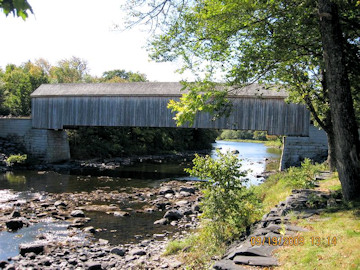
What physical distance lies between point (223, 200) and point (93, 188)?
910 cm

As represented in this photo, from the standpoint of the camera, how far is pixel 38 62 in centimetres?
4459

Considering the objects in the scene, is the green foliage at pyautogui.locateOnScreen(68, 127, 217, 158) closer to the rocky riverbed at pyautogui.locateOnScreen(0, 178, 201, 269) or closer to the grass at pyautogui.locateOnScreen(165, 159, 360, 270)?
the rocky riverbed at pyautogui.locateOnScreen(0, 178, 201, 269)

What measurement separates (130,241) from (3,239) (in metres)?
2.71

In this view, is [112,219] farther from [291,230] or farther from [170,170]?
[170,170]

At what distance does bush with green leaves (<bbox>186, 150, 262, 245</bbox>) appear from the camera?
17.3 feet

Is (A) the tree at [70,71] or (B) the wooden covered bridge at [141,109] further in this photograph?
(A) the tree at [70,71]

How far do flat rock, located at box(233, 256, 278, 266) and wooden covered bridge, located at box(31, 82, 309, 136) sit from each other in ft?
42.4

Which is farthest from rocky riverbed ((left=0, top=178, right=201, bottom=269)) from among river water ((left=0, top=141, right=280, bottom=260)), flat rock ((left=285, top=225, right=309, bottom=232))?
flat rock ((left=285, top=225, right=309, bottom=232))

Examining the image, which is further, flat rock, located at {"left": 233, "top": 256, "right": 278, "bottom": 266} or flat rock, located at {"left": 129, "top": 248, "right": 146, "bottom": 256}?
flat rock, located at {"left": 129, "top": 248, "right": 146, "bottom": 256}

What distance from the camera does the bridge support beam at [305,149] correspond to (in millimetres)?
15781

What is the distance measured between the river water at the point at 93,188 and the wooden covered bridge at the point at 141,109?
2.89m

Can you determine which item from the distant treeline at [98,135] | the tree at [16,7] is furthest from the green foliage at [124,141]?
the tree at [16,7]

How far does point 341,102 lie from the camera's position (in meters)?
4.96

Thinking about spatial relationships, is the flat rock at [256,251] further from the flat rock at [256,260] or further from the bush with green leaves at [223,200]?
the bush with green leaves at [223,200]
